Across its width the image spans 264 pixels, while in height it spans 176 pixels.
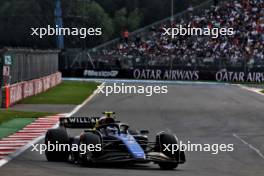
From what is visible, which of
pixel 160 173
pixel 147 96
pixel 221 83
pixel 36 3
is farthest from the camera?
pixel 36 3

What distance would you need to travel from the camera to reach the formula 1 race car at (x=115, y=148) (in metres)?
15.5

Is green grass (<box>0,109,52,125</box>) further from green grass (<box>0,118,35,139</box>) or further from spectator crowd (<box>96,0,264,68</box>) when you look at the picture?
spectator crowd (<box>96,0,264,68</box>)

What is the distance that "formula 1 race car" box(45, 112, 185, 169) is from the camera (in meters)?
15.5

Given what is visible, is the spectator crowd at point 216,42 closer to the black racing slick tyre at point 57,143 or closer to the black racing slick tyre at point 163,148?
the black racing slick tyre at point 57,143

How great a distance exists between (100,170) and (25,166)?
4.68ft

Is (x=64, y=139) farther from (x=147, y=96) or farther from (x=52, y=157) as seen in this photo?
(x=147, y=96)

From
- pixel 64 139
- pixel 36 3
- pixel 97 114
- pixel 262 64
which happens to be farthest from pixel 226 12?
pixel 64 139

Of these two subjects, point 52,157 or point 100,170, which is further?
point 52,157

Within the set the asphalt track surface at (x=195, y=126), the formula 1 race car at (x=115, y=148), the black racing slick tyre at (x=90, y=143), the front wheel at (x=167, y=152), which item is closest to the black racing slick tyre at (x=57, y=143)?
the formula 1 race car at (x=115, y=148)

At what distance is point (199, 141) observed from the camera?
21766 millimetres

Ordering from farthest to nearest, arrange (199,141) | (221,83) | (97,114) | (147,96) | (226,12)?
1. (226,12)
2. (221,83)
3. (147,96)
4. (97,114)
5. (199,141)

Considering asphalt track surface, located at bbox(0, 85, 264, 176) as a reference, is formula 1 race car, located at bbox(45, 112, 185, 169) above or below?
above

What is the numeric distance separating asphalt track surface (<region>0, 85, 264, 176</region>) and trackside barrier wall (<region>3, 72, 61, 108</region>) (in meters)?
3.04

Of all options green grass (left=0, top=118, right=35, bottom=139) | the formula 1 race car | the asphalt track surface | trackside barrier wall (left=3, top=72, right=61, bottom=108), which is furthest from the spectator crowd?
the formula 1 race car
